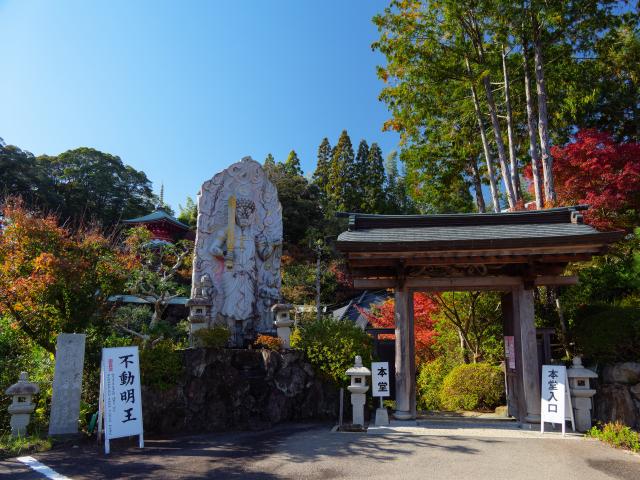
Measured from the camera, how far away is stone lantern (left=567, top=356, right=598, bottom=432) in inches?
296

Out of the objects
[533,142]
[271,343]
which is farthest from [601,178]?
[271,343]

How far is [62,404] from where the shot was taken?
23.7ft

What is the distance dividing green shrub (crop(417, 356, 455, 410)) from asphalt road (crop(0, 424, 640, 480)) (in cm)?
472

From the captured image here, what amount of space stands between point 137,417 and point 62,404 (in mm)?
1568

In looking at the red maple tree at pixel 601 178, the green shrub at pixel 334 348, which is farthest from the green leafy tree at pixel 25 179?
the red maple tree at pixel 601 178

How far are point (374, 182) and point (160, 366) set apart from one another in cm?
2890

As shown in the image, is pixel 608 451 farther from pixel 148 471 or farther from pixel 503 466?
pixel 148 471

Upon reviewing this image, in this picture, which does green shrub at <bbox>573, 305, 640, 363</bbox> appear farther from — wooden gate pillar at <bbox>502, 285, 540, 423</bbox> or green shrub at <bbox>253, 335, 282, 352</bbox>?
green shrub at <bbox>253, 335, 282, 352</bbox>

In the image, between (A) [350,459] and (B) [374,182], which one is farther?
(B) [374,182]

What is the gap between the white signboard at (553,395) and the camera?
726 centimetres

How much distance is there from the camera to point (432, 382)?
12312mm

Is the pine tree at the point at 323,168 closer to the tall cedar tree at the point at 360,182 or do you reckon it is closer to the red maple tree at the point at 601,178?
the tall cedar tree at the point at 360,182

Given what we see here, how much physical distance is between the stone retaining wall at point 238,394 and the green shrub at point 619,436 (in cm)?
499

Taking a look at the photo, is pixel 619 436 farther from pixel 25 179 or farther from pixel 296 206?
pixel 25 179
